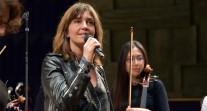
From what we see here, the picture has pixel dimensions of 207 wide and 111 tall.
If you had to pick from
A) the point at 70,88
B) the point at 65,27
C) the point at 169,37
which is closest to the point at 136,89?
the point at 65,27

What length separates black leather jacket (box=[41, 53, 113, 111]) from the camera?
Result: 6.06 ft

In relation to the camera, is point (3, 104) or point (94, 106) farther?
point (94, 106)

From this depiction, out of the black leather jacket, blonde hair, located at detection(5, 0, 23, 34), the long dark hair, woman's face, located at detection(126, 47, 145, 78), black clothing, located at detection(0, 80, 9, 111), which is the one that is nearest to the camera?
black clothing, located at detection(0, 80, 9, 111)

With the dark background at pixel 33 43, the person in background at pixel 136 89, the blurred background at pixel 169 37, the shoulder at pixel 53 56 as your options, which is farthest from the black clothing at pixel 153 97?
the dark background at pixel 33 43

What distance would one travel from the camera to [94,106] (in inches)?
77.5

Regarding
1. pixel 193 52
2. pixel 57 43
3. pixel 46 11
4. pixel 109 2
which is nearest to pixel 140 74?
pixel 57 43

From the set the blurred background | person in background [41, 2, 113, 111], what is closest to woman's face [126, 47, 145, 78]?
person in background [41, 2, 113, 111]

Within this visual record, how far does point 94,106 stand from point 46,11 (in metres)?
4.28

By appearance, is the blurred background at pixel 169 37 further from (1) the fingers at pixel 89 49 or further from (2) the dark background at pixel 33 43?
(1) the fingers at pixel 89 49

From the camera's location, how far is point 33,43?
20.5 ft

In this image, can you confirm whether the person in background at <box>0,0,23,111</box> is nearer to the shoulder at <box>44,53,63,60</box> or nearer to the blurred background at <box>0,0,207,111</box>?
the shoulder at <box>44,53,63,60</box>

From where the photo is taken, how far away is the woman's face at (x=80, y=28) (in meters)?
2.09

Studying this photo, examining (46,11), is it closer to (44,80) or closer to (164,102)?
(164,102)

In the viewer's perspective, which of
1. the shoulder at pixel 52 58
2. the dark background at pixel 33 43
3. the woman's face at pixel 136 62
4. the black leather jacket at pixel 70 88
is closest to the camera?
the black leather jacket at pixel 70 88
